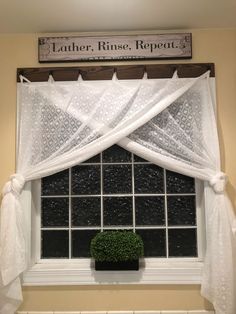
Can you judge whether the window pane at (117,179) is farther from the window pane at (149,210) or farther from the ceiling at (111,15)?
the ceiling at (111,15)

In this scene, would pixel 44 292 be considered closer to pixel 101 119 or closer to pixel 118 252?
pixel 118 252

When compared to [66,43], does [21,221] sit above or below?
below

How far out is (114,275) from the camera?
7.76ft

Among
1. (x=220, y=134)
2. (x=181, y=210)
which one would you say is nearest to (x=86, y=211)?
(x=181, y=210)

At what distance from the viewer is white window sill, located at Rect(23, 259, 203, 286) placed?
233 cm

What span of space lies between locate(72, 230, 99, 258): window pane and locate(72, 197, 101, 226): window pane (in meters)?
0.06

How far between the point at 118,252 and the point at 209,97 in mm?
1229

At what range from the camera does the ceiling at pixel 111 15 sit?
2152mm

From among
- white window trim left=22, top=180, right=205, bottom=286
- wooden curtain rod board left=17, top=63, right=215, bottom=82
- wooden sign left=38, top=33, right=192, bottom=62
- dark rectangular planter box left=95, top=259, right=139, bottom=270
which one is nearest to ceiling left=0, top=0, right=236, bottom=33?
wooden sign left=38, top=33, right=192, bottom=62

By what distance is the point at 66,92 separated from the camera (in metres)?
2.45

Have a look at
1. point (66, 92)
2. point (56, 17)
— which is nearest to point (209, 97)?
point (66, 92)

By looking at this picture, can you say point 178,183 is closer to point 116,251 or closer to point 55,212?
point 116,251

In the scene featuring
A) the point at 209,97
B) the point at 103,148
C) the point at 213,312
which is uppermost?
the point at 209,97

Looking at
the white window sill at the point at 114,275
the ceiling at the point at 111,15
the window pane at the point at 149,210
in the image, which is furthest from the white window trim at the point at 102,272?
the ceiling at the point at 111,15
